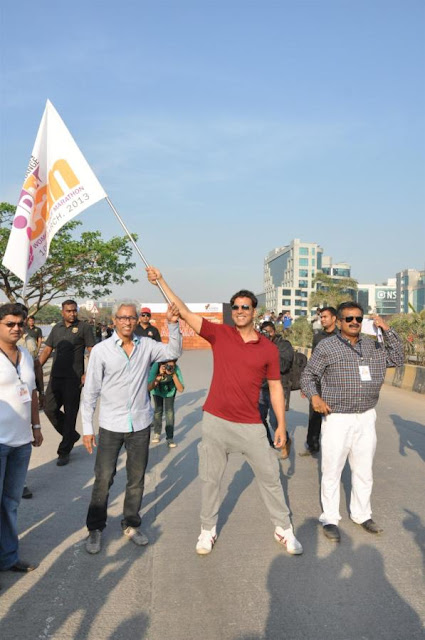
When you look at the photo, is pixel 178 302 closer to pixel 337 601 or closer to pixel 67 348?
pixel 337 601

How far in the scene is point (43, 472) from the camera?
655cm

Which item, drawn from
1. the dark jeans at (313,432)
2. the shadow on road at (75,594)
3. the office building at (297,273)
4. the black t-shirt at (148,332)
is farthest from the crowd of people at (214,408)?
the office building at (297,273)

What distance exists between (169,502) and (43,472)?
1928mm

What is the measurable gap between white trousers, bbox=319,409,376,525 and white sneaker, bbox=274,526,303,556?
51 cm

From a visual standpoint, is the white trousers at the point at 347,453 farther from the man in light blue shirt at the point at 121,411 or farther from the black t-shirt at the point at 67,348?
the black t-shirt at the point at 67,348

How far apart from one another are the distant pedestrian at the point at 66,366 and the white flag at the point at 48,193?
40.2 inches

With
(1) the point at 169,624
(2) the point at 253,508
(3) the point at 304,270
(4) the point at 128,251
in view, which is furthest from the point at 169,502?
(3) the point at 304,270

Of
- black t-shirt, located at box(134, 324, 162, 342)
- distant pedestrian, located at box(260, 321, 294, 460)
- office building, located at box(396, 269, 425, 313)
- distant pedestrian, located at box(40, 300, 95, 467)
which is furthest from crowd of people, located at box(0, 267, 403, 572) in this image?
office building, located at box(396, 269, 425, 313)

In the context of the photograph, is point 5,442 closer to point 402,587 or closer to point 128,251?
point 402,587

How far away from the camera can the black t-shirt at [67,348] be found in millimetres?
7158

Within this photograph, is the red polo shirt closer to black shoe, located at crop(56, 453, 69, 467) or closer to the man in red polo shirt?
the man in red polo shirt

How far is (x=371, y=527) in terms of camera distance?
456 centimetres

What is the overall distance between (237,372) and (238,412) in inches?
11.5

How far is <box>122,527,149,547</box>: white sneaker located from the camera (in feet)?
14.0
